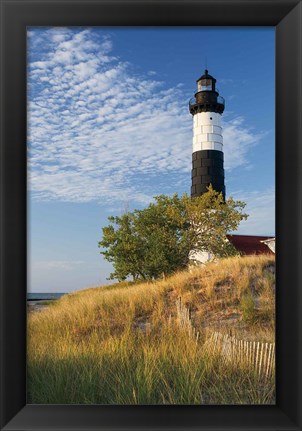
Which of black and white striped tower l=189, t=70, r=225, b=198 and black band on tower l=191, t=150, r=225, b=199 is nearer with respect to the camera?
black and white striped tower l=189, t=70, r=225, b=198

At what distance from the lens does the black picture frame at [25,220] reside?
1170 mm

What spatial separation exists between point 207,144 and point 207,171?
0.30 meters

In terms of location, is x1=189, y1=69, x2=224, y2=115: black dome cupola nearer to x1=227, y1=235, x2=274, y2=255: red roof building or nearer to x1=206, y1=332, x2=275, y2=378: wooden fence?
x1=227, y1=235, x2=274, y2=255: red roof building

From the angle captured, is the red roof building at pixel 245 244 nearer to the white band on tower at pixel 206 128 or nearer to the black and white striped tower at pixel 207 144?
the black and white striped tower at pixel 207 144

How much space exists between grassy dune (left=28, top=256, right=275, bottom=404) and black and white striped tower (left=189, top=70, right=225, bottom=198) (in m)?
1.17

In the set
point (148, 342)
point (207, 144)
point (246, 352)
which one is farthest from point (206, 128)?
point (246, 352)

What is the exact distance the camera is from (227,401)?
1.41 metres

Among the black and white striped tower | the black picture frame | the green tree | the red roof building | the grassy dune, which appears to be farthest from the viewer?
the red roof building

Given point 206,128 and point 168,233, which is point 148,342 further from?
point 206,128

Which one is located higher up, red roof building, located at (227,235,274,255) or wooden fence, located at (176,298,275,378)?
red roof building, located at (227,235,274,255)

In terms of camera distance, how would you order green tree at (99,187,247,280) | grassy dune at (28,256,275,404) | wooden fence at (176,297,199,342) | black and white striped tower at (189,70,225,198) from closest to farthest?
grassy dune at (28,256,275,404)
wooden fence at (176,297,199,342)
green tree at (99,187,247,280)
black and white striped tower at (189,70,225,198)

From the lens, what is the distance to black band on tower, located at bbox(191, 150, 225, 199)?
3485 mm

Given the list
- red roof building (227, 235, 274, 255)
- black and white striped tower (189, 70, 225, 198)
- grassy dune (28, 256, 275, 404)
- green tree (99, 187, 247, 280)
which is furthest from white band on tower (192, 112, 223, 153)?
grassy dune (28, 256, 275, 404)

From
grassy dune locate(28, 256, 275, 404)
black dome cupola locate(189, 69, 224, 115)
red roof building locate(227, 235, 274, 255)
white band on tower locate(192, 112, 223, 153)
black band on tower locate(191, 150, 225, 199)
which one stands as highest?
black dome cupola locate(189, 69, 224, 115)
